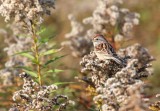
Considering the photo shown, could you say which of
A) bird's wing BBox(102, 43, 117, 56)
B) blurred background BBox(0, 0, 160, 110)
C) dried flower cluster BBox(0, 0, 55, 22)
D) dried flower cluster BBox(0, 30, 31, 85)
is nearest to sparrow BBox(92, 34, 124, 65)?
bird's wing BBox(102, 43, 117, 56)

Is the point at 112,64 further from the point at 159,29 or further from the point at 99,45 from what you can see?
the point at 159,29

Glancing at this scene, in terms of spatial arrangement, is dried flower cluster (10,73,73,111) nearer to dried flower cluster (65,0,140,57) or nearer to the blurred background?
dried flower cluster (65,0,140,57)

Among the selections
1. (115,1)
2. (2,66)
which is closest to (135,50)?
(115,1)

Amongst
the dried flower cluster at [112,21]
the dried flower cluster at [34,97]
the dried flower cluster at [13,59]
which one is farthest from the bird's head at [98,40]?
the dried flower cluster at [112,21]

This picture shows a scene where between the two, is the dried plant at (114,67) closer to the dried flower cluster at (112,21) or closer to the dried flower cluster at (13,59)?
the dried flower cluster at (112,21)

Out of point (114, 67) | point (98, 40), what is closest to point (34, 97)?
point (114, 67)

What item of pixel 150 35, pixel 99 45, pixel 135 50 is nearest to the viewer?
pixel 99 45

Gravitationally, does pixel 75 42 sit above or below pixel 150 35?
below

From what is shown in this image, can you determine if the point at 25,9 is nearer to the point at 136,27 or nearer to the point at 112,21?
the point at 112,21
